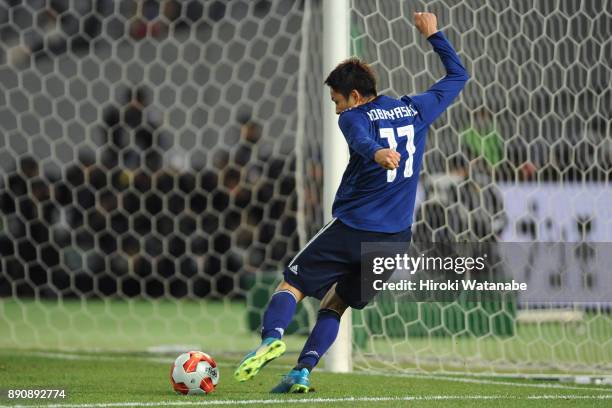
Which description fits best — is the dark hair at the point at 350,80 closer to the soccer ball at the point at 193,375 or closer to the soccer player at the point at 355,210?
the soccer player at the point at 355,210

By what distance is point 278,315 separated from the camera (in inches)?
160

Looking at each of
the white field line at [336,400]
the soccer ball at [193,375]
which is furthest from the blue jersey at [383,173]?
the soccer ball at [193,375]

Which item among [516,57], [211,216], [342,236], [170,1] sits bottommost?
[211,216]

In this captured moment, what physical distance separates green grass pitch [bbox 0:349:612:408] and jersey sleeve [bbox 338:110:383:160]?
34.8 inches

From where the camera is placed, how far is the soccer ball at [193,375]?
4.10 meters

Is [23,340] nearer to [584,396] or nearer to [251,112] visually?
[251,112]

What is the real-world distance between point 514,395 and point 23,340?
183 inches

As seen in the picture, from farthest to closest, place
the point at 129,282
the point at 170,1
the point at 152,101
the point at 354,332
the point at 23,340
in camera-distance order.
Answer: the point at 129,282 < the point at 152,101 < the point at 170,1 < the point at 23,340 < the point at 354,332

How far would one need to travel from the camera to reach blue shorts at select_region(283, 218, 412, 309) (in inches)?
161

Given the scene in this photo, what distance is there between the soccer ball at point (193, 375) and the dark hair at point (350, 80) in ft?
3.79

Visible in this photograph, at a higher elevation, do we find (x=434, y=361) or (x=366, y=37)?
(x=366, y=37)

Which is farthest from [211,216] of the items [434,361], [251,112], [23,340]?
[434,361]

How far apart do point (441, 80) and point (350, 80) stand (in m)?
0.45

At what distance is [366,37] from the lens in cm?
602
